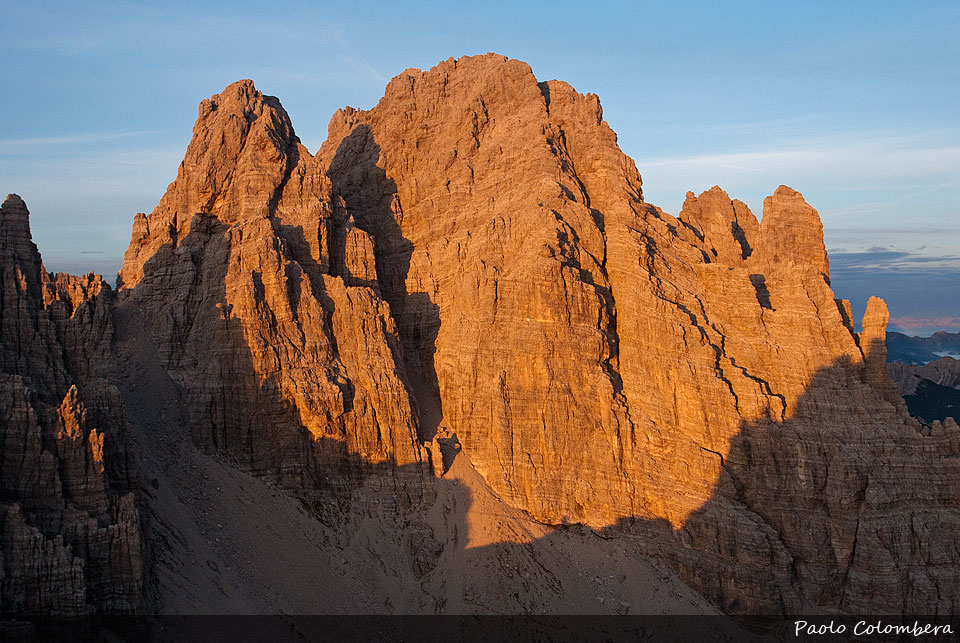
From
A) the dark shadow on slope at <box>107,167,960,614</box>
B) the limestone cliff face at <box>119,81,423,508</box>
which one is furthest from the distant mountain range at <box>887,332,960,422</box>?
the limestone cliff face at <box>119,81,423,508</box>

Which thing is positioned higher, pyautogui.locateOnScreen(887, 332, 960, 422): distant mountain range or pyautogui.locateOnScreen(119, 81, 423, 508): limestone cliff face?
pyautogui.locateOnScreen(119, 81, 423, 508): limestone cliff face

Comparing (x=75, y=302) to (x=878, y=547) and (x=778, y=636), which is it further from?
(x=878, y=547)

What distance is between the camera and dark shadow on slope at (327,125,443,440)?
5972 centimetres

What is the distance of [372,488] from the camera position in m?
52.9

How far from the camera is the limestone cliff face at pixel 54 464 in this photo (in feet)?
120

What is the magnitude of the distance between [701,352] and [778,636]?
1721cm

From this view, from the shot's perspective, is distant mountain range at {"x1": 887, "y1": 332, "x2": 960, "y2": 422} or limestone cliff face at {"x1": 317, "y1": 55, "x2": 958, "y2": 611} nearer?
limestone cliff face at {"x1": 317, "y1": 55, "x2": 958, "y2": 611}

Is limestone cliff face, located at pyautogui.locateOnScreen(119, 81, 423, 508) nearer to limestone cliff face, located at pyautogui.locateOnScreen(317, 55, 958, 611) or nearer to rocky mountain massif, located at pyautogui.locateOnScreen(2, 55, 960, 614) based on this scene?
rocky mountain massif, located at pyautogui.locateOnScreen(2, 55, 960, 614)

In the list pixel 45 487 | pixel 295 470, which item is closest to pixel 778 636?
pixel 295 470

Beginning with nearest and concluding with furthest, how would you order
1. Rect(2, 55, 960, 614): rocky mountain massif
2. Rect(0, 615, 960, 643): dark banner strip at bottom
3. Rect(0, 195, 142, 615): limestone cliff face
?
Rect(0, 195, 142, 615): limestone cliff face → Rect(0, 615, 960, 643): dark banner strip at bottom → Rect(2, 55, 960, 614): rocky mountain massif

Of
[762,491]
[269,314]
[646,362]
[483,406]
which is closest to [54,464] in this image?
[269,314]

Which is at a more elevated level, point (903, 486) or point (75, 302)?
point (75, 302)

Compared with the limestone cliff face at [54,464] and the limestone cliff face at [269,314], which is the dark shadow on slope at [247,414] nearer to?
the limestone cliff face at [269,314]

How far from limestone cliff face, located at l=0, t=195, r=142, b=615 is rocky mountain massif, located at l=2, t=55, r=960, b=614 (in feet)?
0.85
